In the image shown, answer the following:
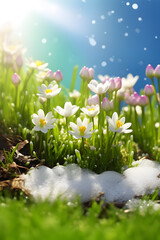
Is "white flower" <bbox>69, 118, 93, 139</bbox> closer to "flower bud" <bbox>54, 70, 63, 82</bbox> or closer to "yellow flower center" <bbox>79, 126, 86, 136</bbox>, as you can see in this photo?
"yellow flower center" <bbox>79, 126, 86, 136</bbox>

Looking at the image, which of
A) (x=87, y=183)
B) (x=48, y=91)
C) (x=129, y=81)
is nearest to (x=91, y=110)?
(x=48, y=91)

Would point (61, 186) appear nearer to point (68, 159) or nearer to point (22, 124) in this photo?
point (68, 159)

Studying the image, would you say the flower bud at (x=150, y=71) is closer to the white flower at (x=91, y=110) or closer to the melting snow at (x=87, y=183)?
the white flower at (x=91, y=110)

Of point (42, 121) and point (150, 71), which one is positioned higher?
point (150, 71)

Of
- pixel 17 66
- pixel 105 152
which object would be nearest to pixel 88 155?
pixel 105 152

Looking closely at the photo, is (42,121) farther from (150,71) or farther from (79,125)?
(150,71)

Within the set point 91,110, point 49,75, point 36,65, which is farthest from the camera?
point 36,65
